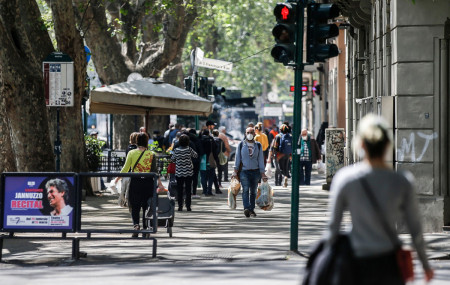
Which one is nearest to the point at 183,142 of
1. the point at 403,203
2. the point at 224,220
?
the point at 224,220

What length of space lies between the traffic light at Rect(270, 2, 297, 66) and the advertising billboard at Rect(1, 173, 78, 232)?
9.32ft

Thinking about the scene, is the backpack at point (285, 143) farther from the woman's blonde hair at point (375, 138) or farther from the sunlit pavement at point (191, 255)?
the woman's blonde hair at point (375, 138)

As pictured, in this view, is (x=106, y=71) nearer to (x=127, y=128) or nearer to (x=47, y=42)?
(x=127, y=128)

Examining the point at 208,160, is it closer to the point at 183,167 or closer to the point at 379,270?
the point at 183,167

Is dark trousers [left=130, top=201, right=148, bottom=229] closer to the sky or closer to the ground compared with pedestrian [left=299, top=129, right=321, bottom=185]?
closer to the ground

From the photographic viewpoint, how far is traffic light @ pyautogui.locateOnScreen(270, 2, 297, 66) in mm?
12797

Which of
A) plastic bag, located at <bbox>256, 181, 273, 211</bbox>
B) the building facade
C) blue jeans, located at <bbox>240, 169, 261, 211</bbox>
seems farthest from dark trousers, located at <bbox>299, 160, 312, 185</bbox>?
the building facade

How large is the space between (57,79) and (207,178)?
878cm

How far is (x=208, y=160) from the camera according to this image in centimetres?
2472

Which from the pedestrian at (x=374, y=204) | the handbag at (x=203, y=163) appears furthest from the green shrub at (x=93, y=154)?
the pedestrian at (x=374, y=204)

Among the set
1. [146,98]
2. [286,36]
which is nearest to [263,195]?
[286,36]

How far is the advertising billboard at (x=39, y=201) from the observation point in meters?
12.6

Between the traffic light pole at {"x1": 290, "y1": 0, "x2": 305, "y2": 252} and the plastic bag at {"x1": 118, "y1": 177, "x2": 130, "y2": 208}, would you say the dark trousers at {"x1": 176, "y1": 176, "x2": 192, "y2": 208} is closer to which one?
the plastic bag at {"x1": 118, "y1": 177, "x2": 130, "y2": 208}

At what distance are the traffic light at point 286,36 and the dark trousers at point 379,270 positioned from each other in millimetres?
7071
